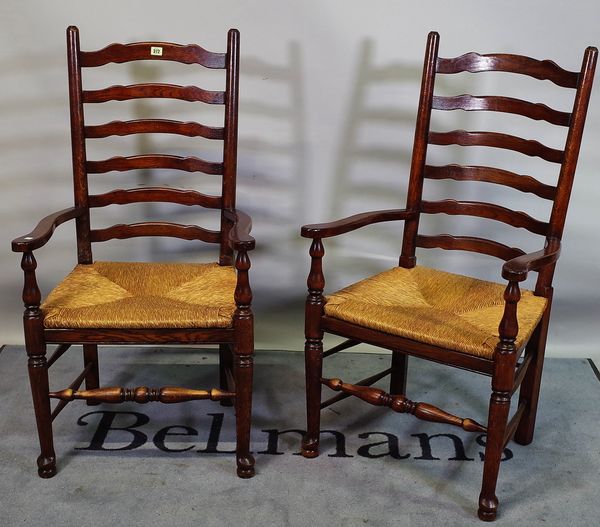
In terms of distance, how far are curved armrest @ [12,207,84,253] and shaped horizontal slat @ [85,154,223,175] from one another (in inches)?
6.4

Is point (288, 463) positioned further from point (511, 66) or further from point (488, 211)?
point (511, 66)

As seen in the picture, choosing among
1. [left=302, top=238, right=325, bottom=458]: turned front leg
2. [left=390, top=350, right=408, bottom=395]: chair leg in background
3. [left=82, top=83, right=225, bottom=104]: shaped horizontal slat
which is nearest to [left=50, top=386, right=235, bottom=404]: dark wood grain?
[left=302, top=238, right=325, bottom=458]: turned front leg

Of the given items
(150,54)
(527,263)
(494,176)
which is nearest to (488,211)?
(494,176)

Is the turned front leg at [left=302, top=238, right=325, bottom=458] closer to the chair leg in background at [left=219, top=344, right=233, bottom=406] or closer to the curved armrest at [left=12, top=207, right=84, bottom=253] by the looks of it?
the chair leg in background at [left=219, top=344, right=233, bottom=406]

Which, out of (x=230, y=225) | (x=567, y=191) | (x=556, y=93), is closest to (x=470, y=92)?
(x=556, y=93)

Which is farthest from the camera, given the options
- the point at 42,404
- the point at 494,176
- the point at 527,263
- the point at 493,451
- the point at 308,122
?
the point at 308,122

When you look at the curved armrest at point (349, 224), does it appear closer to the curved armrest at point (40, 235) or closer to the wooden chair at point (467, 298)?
the wooden chair at point (467, 298)

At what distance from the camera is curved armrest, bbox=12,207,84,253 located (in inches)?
78.5

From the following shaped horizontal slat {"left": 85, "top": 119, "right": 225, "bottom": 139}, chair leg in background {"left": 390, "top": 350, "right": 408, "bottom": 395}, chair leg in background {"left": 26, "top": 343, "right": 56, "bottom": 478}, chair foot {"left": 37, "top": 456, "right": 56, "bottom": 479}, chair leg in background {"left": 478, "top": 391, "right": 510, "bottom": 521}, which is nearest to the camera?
chair leg in background {"left": 478, "top": 391, "right": 510, "bottom": 521}

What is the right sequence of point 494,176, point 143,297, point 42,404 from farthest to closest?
point 494,176 → point 143,297 → point 42,404

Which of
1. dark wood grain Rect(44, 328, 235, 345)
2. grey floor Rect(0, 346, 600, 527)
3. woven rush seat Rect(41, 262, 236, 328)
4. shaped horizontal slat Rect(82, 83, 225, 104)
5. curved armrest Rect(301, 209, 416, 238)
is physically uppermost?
shaped horizontal slat Rect(82, 83, 225, 104)

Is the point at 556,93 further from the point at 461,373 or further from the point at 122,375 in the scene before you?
the point at 122,375

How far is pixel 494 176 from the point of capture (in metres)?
2.38

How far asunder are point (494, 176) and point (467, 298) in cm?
38
